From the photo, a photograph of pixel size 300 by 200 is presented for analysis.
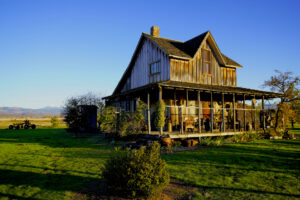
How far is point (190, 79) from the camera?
62.2 ft

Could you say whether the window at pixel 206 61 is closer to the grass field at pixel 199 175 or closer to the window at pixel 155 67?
the window at pixel 155 67

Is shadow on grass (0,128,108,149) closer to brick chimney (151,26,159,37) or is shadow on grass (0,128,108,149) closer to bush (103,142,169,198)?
bush (103,142,169,198)

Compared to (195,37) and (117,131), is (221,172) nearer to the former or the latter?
(117,131)

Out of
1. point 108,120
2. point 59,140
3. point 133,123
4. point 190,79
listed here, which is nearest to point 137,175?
point 133,123

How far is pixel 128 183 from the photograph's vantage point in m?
5.18

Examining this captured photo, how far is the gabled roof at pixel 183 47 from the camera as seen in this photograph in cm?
1847

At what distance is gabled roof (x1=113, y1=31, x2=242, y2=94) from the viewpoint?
1847cm

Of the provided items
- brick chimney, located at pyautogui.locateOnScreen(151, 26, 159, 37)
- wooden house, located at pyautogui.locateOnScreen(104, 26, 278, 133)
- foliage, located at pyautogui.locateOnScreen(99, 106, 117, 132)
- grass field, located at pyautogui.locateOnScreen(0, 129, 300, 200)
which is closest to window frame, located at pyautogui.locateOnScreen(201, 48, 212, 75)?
wooden house, located at pyautogui.locateOnScreen(104, 26, 278, 133)

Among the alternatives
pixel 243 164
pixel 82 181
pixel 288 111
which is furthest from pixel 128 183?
pixel 288 111

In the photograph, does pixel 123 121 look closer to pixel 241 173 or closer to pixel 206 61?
pixel 241 173

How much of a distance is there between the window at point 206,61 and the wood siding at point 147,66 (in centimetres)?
420

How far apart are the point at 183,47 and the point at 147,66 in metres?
4.26


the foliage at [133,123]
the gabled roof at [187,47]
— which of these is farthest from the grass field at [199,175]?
the gabled roof at [187,47]

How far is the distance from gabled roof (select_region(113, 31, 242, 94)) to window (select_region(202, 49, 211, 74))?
920 millimetres
